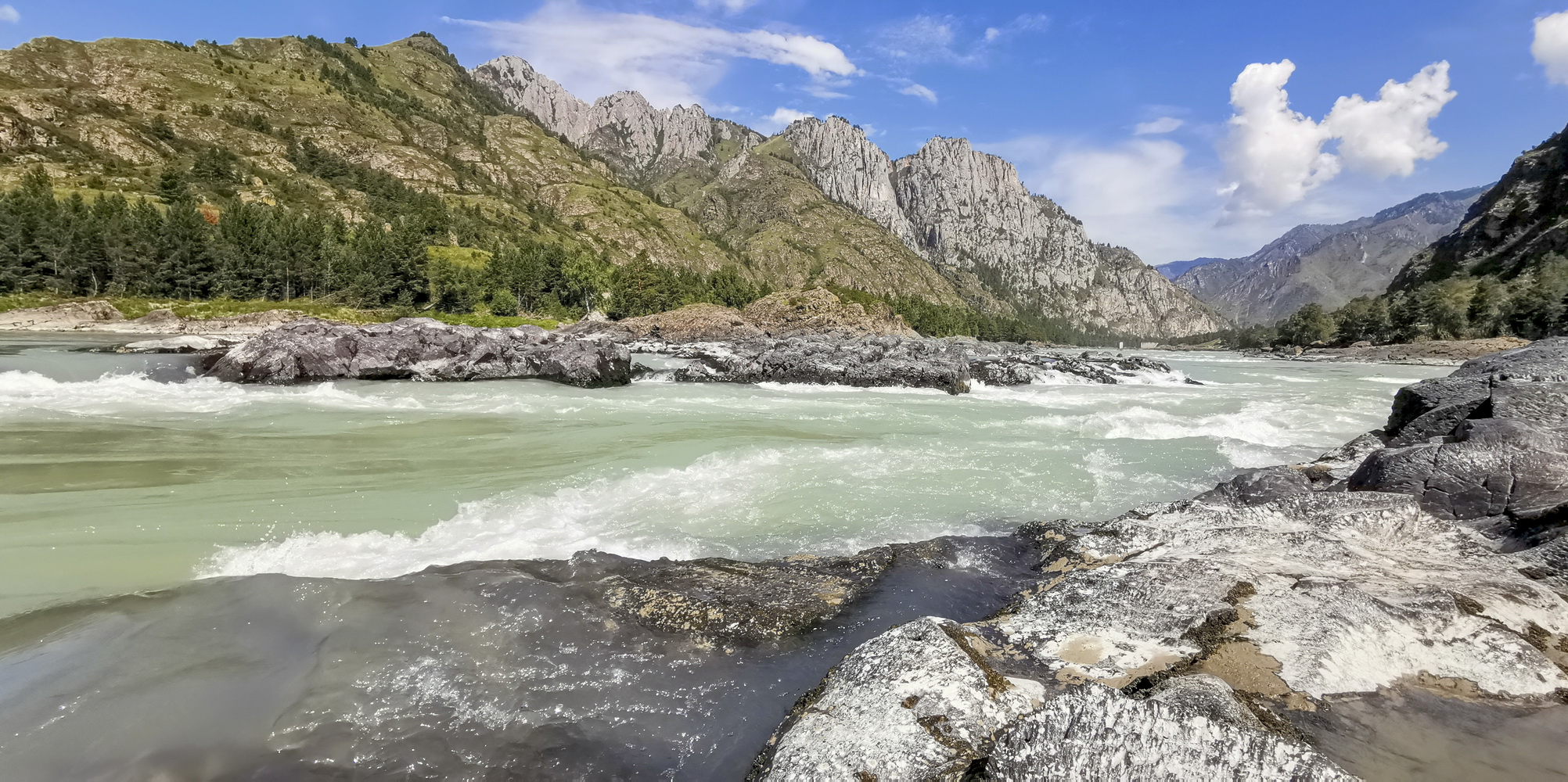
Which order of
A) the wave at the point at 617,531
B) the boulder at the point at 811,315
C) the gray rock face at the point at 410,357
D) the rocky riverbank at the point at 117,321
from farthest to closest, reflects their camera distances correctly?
the boulder at the point at 811,315 < the rocky riverbank at the point at 117,321 < the gray rock face at the point at 410,357 < the wave at the point at 617,531

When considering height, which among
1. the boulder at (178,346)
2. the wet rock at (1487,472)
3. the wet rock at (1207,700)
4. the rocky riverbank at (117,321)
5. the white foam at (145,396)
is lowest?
the white foam at (145,396)

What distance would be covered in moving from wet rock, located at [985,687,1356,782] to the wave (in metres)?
5.34

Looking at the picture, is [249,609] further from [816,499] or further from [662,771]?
[816,499]

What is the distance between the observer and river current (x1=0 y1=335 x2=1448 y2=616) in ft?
27.8

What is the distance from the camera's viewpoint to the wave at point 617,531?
7.98m

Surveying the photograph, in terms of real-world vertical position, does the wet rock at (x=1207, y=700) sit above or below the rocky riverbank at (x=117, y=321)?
below

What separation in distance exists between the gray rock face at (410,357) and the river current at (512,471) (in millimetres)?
2410

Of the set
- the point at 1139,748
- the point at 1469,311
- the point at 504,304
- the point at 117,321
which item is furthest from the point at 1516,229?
the point at 117,321

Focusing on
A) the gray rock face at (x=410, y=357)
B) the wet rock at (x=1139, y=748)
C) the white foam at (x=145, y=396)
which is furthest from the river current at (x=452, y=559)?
the gray rock face at (x=410, y=357)

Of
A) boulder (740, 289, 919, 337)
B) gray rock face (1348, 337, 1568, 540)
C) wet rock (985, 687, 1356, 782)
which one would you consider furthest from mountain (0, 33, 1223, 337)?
gray rock face (1348, 337, 1568, 540)

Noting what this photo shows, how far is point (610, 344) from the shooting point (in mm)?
34562

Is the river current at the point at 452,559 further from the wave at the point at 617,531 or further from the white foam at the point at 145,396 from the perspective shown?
the white foam at the point at 145,396

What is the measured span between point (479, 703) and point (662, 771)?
5.80 ft

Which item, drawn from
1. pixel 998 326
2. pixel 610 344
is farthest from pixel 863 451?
pixel 998 326
